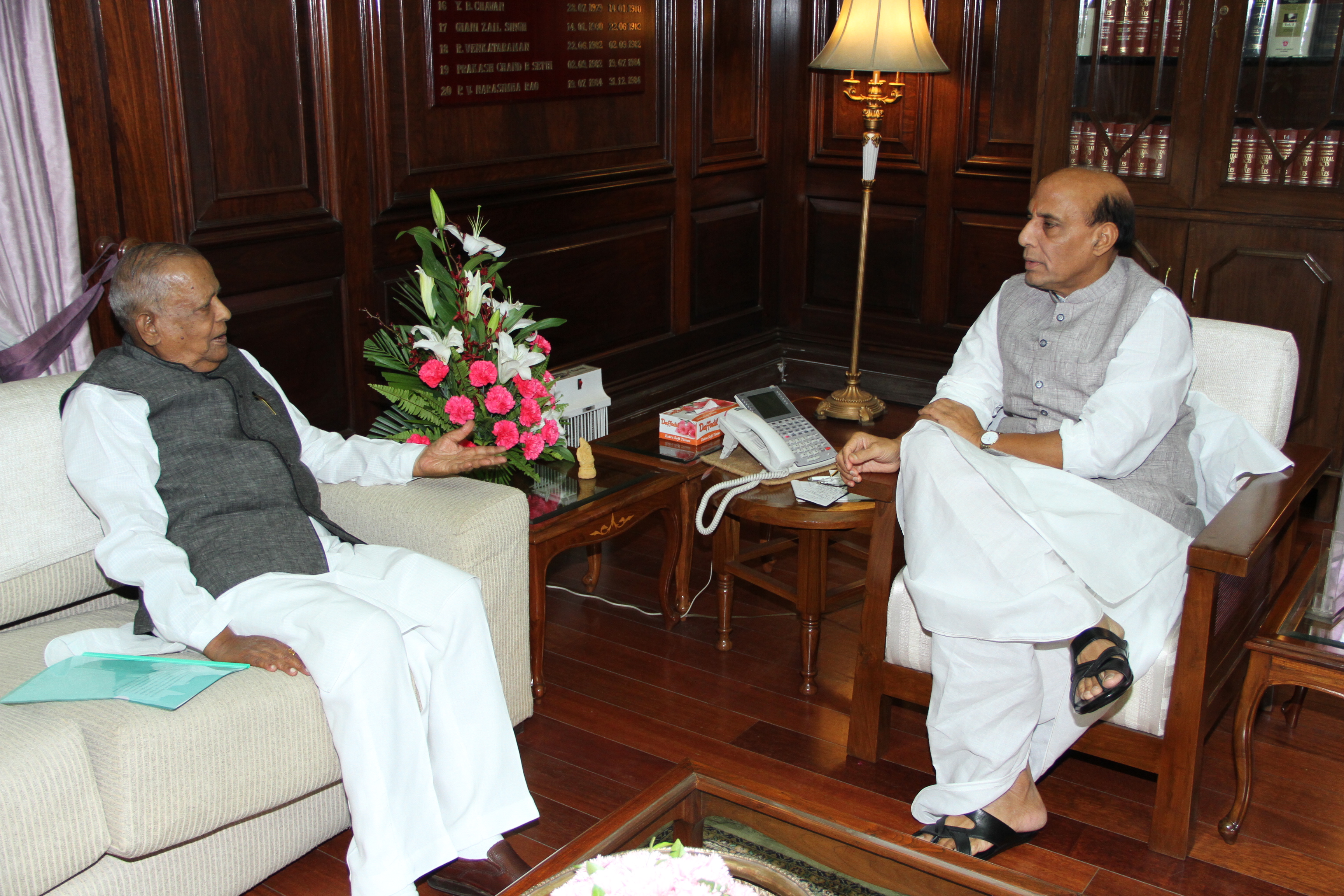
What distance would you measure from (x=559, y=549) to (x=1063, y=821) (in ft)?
4.08

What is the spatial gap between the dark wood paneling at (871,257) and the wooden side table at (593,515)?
2305 mm

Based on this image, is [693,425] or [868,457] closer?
[868,457]

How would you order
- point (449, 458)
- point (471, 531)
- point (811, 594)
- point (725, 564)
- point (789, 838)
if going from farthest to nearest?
point (725, 564)
point (811, 594)
point (449, 458)
point (471, 531)
point (789, 838)

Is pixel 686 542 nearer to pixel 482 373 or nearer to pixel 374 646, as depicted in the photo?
pixel 482 373

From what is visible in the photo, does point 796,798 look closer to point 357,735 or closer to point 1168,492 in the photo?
point 357,735

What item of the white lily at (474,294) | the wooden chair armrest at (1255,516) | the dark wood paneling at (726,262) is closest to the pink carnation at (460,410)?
the white lily at (474,294)

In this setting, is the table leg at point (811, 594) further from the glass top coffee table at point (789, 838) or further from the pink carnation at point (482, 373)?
the glass top coffee table at point (789, 838)

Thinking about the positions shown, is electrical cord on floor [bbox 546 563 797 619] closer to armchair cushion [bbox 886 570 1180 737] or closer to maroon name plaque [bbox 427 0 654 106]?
armchair cushion [bbox 886 570 1180 737]

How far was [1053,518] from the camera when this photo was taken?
2.31m

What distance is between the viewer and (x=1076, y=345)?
2.50 metres

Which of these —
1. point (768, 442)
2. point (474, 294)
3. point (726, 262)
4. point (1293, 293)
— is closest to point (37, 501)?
point (474, 294)

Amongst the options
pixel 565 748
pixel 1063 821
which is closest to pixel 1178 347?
pixel 1063 821

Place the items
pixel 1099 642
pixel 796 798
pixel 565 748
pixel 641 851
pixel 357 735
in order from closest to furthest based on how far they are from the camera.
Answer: pixel 641 851 < pixel 796 798 < pixel 357 735 < pixel 1099 642 < pixel 565 748

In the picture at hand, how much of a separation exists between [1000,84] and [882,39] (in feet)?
3.04
